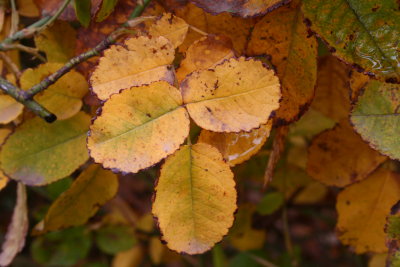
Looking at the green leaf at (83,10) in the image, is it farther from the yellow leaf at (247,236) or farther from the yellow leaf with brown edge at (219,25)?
the yellow leaf at (247,236)

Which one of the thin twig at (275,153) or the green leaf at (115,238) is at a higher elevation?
the thin twig at (275,153)

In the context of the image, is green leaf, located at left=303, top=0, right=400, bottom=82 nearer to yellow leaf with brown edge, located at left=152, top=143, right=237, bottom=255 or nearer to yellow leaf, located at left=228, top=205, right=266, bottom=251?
yellow leaf with brown edge, located at left=152, top=143, right=237, bottom=255

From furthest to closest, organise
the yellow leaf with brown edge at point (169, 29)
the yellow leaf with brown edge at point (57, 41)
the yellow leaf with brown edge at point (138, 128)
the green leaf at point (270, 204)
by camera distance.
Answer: the green leaf at point (270, 204) < the yellow leaf with brown edge at point (57, 41) < the yellow leaf with brown edge at point (169, 29) < the yellow leaf with brown edge at point (138, 128)

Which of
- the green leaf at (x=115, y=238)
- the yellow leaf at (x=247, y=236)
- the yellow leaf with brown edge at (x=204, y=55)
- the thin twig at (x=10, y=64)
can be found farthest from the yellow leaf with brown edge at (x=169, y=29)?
the green leaf at (x=115, y=238)

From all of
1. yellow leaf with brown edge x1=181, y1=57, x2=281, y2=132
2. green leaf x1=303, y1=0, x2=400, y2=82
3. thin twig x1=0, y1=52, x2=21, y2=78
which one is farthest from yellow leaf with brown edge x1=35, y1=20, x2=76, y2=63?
green leaf x1=303, y1=0, x2=400, y2=82

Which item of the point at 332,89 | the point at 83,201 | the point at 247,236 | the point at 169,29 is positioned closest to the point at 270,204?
the point at 247,236

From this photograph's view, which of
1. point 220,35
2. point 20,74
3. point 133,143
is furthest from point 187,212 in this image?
point 20,74

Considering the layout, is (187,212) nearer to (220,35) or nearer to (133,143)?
(133,143)
